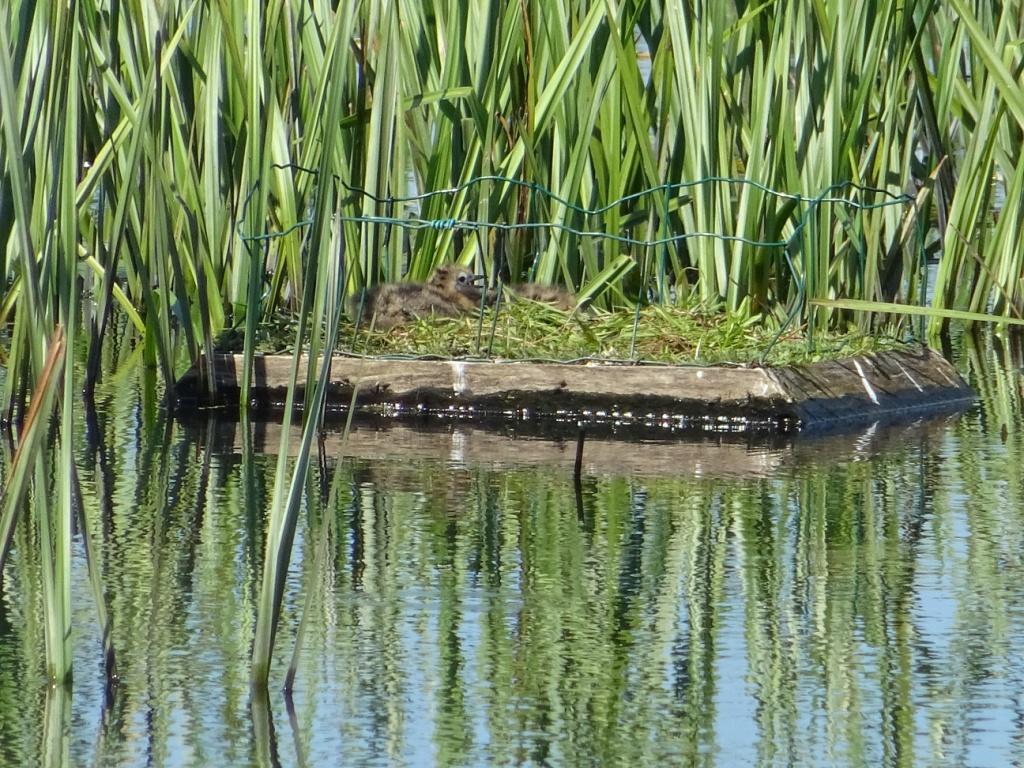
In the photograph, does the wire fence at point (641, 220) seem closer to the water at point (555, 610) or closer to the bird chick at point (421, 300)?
the bird chick at point (421, 300)

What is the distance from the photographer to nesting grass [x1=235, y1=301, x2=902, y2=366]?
7.54 meters

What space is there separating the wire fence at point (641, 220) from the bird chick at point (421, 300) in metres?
0.13

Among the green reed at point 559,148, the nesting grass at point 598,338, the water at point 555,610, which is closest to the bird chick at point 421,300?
the nesting grass at point 598,338

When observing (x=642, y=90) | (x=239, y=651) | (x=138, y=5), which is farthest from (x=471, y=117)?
(x=239, y=651)

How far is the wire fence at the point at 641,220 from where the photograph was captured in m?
7.83

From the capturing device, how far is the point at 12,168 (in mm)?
3719

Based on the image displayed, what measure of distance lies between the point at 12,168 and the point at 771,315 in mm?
5007

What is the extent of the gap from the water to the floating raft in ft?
1.35

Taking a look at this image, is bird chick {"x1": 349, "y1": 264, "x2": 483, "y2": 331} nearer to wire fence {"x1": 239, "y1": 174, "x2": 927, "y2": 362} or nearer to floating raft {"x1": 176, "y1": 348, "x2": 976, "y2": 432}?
wire fence {"x1": 239, "y1": 174, "x2": 927, "y2": 362}

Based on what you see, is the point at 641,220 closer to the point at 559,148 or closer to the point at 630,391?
the point at 559,148

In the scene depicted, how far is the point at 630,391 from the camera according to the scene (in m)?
7.33

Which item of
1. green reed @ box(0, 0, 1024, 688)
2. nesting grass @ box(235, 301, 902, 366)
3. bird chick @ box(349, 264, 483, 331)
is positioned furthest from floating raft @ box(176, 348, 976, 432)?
bird chick @ box(349, 264, 483, 331)

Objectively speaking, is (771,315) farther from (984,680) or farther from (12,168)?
(12,168)

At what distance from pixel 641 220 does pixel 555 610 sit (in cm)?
447
